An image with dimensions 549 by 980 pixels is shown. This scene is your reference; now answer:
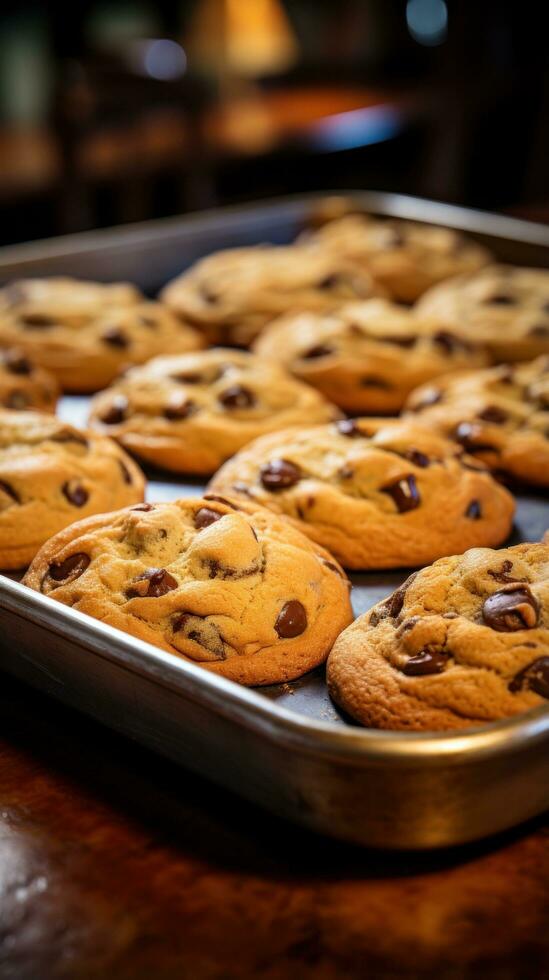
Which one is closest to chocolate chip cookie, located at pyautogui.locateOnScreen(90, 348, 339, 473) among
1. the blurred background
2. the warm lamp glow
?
the blurred background

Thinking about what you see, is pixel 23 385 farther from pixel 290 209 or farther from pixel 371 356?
pixel 290 209

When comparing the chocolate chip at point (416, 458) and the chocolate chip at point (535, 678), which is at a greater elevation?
the chocolate chip at point (535, 678)

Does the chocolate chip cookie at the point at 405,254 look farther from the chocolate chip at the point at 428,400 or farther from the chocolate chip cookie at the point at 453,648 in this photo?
the chocolate chip cookie at the point at 453,648

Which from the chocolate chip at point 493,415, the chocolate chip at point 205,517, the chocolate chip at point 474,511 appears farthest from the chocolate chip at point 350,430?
the chocolate chip at point 205,517

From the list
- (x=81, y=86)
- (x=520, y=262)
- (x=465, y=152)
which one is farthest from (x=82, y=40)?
(x=520, y=262)

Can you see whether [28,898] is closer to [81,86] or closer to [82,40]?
[81,86]

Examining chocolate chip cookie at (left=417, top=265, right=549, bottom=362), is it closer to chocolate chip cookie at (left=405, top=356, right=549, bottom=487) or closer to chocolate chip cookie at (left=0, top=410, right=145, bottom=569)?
chocolate chip cookie at (left=405, top=356, right=549, bottom=487)
